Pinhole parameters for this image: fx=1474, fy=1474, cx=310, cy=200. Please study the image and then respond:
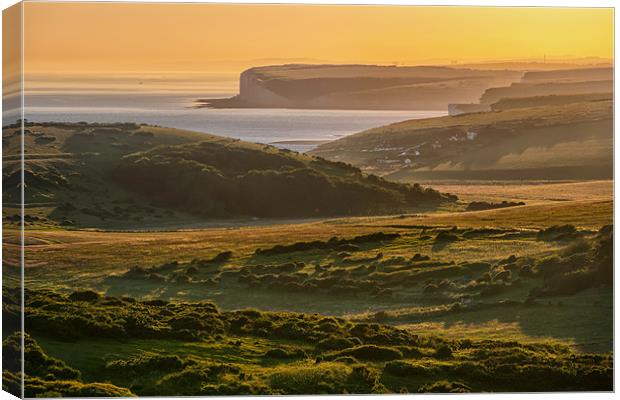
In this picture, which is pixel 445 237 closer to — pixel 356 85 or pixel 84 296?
pixel 356 85

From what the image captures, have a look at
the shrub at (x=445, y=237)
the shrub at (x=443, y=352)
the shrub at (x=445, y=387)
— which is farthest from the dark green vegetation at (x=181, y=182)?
the shrub at (x=445, y=387)

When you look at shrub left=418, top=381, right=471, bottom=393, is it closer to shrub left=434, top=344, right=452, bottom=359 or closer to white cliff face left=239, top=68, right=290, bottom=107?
shrub left=434, top=344, right=452, bottom=359

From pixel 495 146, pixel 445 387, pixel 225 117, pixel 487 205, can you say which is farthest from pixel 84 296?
pixel 495 146

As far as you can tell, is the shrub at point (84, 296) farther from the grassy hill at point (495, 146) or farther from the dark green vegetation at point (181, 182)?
the grassy hill at point (495, 146)

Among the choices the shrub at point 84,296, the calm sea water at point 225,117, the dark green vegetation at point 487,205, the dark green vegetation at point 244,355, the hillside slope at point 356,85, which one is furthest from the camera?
the dark green vegetation at point 487,205

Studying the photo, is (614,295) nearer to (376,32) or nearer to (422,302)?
(422,302)

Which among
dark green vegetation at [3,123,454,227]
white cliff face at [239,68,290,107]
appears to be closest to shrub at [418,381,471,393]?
dark green vegetation at [3,123,454,227]

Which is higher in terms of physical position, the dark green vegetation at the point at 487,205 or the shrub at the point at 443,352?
the dark green vegetation at the point at 487,205
